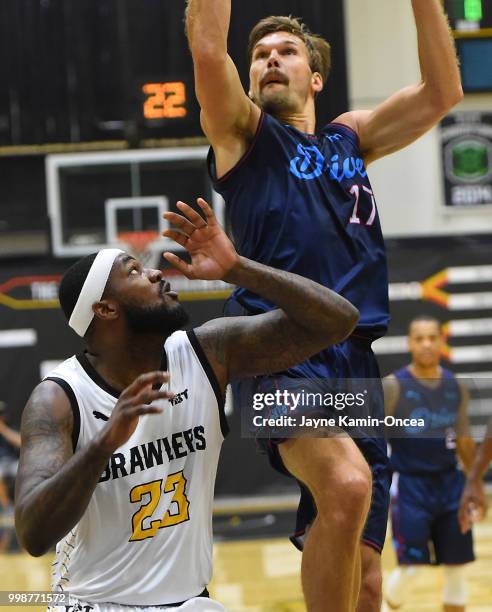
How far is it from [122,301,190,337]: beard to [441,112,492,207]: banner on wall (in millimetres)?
7234

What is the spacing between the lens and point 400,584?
21.6 feet


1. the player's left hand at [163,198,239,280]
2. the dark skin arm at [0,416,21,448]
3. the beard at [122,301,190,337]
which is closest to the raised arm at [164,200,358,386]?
the player's left hand at [163,198,239,280]

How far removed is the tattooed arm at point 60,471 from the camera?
104 inches

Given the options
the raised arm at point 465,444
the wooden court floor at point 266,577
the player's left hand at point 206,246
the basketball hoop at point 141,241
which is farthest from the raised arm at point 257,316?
the basketball hoop at point 141,241

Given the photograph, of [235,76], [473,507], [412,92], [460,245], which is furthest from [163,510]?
[460,245]

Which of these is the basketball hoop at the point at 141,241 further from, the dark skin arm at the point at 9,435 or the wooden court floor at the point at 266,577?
the wooden court floor at the point at 266,577

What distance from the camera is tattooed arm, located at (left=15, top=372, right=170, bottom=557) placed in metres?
2.63

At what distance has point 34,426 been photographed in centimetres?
301

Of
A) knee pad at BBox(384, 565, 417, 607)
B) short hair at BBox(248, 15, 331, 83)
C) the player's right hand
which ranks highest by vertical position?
short hair at BBox(248, 15, 331, 83)

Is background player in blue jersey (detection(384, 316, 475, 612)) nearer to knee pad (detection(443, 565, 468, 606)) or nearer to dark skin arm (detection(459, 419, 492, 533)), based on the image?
knee pad (detection(443, 565, 468, 606))

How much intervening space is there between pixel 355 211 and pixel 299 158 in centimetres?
26

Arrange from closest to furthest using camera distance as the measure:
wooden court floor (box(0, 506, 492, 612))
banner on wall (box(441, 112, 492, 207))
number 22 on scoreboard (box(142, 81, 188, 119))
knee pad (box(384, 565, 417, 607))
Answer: knee pad (box(384, 565, 417, 607)) → wooden court floor (box(0, 506, 492, 612)) → number 22 on scoreboard (box(142, 81, 188, 119)) → banner on wall (box(441, 112, 492, 207))

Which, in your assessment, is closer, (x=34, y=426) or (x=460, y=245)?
(x=34, y=426)

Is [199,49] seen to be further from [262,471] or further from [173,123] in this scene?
[262,471]
